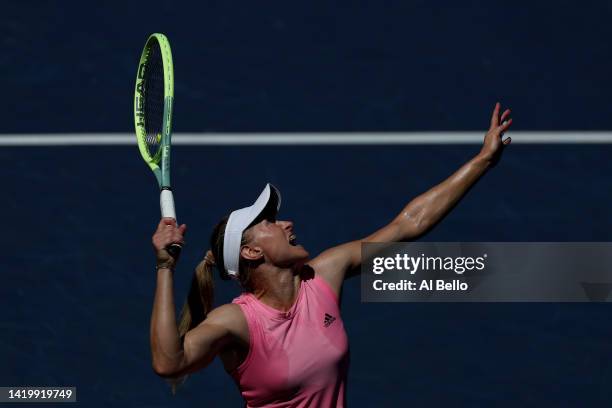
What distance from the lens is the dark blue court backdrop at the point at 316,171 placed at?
6.74m

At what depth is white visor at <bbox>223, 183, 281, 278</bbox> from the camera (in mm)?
4785

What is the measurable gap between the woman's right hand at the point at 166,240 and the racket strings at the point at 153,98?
1.13 metres

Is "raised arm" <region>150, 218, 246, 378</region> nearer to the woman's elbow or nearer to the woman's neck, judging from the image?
the woman's elbow

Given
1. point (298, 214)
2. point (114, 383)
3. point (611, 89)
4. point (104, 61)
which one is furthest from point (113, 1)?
point (611, 89)

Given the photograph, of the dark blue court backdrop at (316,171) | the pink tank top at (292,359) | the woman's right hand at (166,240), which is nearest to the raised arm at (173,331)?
the woman's right hand at (166,240)

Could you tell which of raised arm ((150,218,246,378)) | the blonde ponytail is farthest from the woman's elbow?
the blonde ponytail

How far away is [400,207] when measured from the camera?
7.10 metres

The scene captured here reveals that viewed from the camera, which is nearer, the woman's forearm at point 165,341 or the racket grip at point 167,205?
the woman's forearm at point 165,341

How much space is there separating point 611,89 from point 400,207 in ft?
4.45

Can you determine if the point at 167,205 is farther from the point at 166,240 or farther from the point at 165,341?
the point at 165,341

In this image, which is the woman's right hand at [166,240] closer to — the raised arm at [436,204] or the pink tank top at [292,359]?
the pink tank top at [292,359]

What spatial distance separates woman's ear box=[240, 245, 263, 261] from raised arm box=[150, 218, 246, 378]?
0.79ft

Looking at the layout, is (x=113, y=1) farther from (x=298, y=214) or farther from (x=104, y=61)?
(x=298, y=214)

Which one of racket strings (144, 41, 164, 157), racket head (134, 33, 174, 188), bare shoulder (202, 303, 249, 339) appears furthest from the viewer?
racket strings (144, 41, 164, 157)
